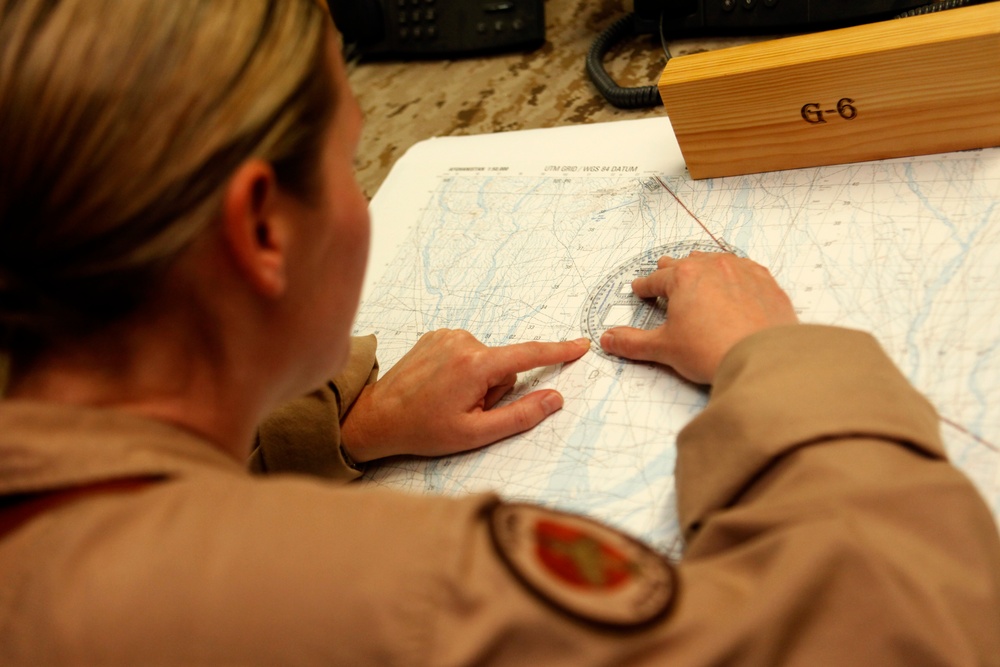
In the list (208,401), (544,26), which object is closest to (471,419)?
(208,401)

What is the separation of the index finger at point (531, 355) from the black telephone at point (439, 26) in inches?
27.4

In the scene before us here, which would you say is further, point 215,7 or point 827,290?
point 827,290

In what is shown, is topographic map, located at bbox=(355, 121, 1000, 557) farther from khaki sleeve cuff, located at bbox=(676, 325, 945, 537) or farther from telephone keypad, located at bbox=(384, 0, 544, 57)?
telephone keypad, located at bbox=(384, 0, 544, 57)

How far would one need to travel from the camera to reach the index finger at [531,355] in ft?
2.38

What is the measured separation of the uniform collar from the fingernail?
32 centimetres

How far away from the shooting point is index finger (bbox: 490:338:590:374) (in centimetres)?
73

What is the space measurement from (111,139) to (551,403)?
0.42 metres

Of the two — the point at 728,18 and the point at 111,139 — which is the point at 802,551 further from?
the point at 728,18

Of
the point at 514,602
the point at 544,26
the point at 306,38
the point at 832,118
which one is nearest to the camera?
the point at 514,602

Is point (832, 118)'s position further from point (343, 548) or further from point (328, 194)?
point (343, 548)

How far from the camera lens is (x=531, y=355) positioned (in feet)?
2.38

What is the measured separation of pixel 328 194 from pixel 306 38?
97 mm

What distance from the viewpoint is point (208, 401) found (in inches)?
19.1

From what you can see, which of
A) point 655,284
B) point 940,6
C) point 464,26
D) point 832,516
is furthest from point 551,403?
point 464,26
